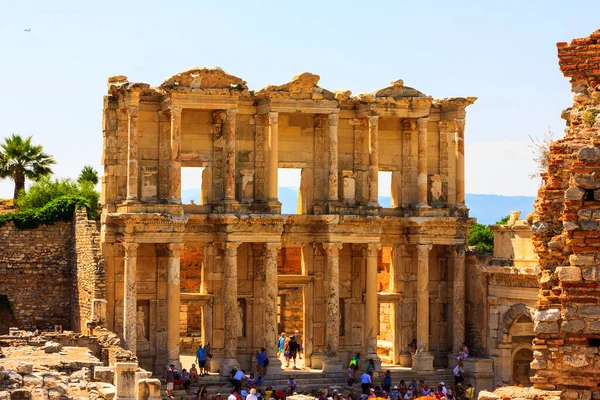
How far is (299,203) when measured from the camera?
4078cm

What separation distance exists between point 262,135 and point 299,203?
2.71 m

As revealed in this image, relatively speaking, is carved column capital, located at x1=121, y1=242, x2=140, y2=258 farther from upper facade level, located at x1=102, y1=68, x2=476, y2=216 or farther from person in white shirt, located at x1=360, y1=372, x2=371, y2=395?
person in white shirt, located at x1=360, y1=372, x2=371, y2=395

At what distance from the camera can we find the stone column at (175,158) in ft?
122

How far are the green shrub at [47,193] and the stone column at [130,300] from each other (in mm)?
11119

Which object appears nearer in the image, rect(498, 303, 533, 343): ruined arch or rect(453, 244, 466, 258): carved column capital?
rect(498, 303, 533, 343): ruined arch

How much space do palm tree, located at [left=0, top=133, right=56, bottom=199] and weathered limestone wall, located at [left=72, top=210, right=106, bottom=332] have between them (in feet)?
38.1

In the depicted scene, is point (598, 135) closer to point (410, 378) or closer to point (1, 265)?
point (410, 378)

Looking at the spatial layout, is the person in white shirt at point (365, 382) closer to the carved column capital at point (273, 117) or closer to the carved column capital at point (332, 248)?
the carved column capital at point (332, 248)

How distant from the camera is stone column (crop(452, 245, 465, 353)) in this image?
4081 centimetres

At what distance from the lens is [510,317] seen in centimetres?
3884

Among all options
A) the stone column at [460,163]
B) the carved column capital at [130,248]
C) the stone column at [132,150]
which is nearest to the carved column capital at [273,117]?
the stone column at [132,150]

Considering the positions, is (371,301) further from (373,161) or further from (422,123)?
(422,123)

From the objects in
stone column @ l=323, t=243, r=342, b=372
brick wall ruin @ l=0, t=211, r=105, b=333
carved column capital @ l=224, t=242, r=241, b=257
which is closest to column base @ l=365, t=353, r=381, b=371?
stone column @ l=323, t=243, r=342, b=372

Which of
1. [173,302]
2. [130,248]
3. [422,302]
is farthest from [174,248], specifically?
[422,302]
